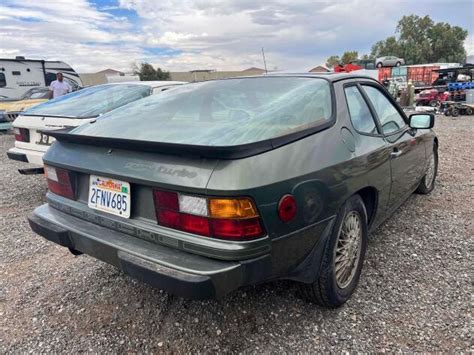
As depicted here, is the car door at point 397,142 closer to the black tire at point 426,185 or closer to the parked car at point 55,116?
the black tire at point 426,185

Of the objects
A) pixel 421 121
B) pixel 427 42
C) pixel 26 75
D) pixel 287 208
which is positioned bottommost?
pixel 287 208

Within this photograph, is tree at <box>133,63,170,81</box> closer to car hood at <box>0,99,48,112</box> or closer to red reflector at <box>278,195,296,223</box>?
car hood at <box>0,99,48,112</box>

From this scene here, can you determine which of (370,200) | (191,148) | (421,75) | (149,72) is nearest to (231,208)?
(191,148)

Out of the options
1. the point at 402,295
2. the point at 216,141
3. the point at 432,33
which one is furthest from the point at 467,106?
the point at 432,33

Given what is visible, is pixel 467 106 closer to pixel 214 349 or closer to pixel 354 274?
pixel 354 274

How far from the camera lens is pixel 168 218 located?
1856mm

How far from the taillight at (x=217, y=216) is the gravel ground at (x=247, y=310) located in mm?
784

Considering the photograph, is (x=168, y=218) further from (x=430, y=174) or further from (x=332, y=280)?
(x=430, y=174)

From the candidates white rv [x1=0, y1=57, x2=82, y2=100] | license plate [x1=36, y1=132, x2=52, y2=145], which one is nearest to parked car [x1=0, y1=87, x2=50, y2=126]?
white rv [x1=0, y1=57, x2=82, y2=100]

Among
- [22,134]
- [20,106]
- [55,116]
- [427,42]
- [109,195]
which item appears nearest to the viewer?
[109,195]

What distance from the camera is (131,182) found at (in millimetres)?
1946

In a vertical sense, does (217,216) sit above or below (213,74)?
below

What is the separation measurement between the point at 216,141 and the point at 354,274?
1.40m

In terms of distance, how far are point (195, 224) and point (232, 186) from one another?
0.96ft
